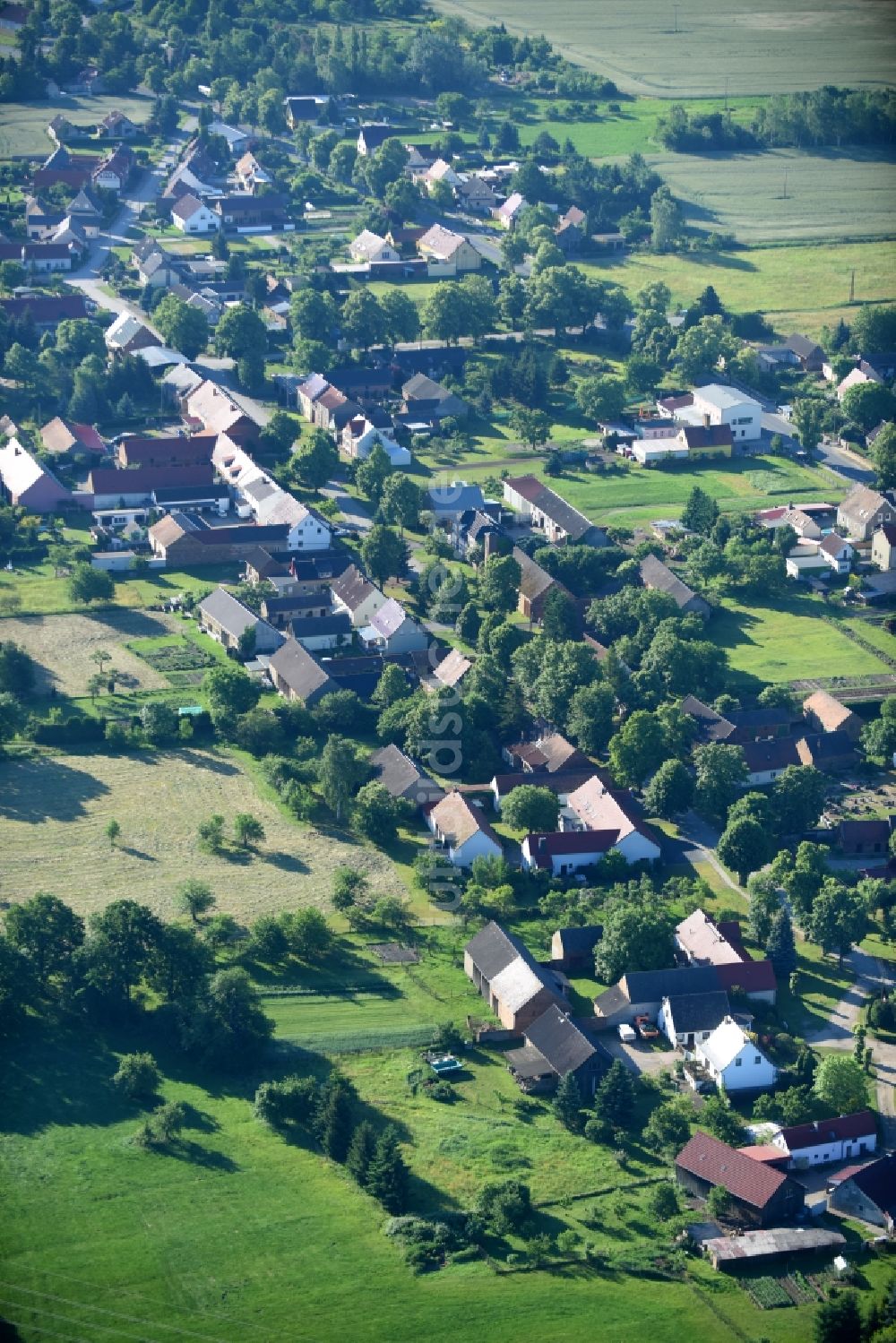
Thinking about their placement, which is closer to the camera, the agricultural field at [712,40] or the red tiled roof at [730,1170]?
the red tiled roof at [730,1170]

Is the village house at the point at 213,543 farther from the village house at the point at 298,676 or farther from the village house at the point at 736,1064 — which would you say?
the village house at the point at 736,1064

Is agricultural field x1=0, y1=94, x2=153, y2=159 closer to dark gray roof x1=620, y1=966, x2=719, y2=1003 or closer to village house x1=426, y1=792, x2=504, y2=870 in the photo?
village house x1=426, y1=792, x2=504, y2=870

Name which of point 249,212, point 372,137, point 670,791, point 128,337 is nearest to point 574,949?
point 670,791

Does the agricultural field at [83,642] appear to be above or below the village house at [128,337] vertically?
below

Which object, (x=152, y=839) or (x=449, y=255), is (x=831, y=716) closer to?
(x=152, y=839)

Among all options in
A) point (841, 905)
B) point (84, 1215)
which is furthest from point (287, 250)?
point (84, 1215)

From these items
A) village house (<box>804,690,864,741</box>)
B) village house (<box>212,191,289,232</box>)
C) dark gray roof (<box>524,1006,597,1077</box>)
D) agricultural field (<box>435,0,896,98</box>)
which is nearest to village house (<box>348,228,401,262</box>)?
village house (<box>212,191,289,232</box>)

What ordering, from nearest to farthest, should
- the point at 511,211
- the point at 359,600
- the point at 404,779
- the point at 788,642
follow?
the point at 404,779 → the point at 359,600 → the point at 788,642 → the point at 511,211

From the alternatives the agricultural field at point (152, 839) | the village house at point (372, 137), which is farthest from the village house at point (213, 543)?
the village house at point (372, 137)
